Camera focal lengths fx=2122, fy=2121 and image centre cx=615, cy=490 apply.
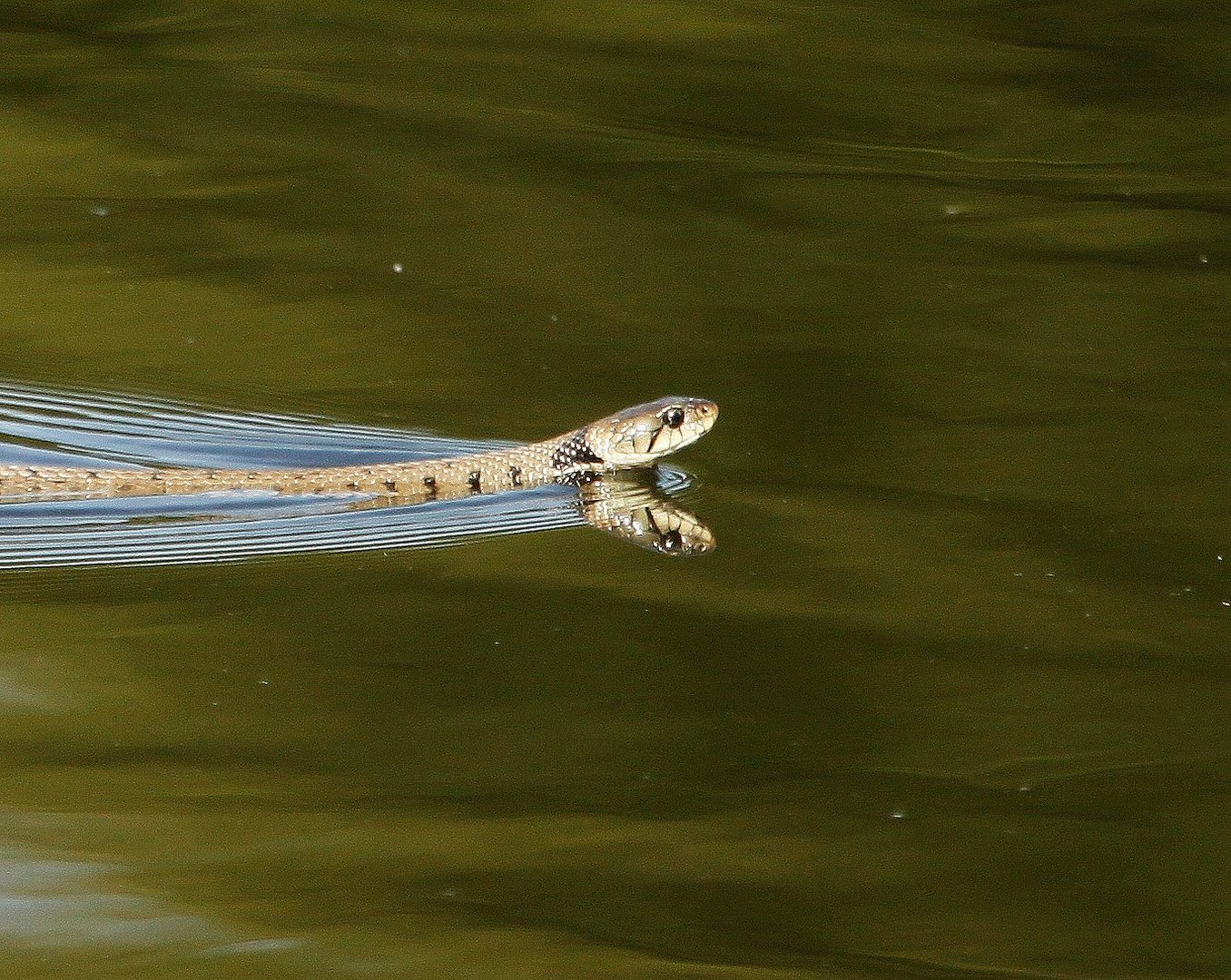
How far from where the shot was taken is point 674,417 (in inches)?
336

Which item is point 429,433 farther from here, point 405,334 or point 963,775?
point 963,775

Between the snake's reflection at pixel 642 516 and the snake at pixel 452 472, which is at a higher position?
the snake at pixel 452 472

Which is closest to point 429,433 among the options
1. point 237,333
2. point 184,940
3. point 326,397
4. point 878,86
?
point 326,397

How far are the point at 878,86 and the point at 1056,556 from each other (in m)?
7.10

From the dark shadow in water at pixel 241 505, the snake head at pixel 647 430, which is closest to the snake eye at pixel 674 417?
the snake head at pixel 647 430

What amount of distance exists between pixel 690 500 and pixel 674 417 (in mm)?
582

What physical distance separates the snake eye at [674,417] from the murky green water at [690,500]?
0.22 meters

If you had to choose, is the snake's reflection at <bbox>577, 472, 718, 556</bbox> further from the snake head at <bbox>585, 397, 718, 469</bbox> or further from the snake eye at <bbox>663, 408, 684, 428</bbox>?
the snake eye at <bbox>663, 408, 684, 428</bbox>

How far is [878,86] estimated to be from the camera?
13680 mm

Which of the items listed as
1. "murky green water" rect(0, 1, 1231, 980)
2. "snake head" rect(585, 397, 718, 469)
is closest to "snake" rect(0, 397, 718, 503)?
"snake head" rect(585, 397, 718, 469)

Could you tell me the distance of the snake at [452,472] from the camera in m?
8.16

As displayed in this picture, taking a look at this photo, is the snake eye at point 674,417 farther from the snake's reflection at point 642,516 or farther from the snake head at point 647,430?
the snake's reflection at point 642,516

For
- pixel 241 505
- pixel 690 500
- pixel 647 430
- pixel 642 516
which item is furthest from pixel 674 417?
pixel 241 505

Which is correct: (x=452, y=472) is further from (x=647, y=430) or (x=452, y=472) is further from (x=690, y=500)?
(x=690, y=500)
